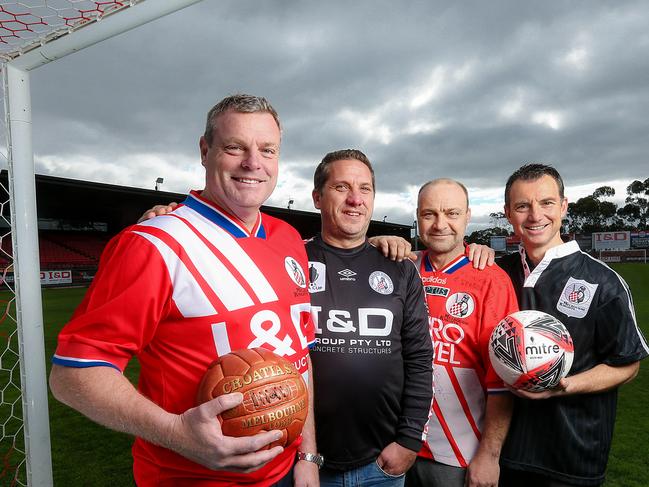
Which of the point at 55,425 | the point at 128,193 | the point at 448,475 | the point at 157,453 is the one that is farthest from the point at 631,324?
the point at 128,193

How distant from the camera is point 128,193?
2564 centimetres

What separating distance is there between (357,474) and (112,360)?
52.0 inches

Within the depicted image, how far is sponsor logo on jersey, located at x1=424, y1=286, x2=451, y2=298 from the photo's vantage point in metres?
2.51

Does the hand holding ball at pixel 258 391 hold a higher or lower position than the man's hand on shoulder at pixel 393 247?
lower

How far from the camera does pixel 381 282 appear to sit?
2320mm

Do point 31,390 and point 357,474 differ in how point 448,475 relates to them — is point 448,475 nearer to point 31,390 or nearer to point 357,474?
point 357,474

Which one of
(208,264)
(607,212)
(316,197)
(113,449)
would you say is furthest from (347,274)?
(607,212)

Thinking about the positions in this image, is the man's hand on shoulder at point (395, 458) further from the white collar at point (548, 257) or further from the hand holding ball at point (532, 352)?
the white collar at point (548, 257)

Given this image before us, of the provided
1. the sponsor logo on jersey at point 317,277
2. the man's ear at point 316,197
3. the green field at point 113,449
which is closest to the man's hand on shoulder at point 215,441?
the sponsor logo on jersey at point 317,277

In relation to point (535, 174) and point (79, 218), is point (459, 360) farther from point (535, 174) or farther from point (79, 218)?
point (79, 218)

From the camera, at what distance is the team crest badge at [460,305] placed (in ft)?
7.90

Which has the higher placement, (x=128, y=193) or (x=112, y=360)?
(x=128, y=193)

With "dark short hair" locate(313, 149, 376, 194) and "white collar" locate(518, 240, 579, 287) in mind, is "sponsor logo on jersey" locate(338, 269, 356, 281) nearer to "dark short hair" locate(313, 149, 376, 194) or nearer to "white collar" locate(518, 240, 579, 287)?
"dark short hair" locate(313, 149, 376, 194)

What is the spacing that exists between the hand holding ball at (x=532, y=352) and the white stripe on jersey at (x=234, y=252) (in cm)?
113
